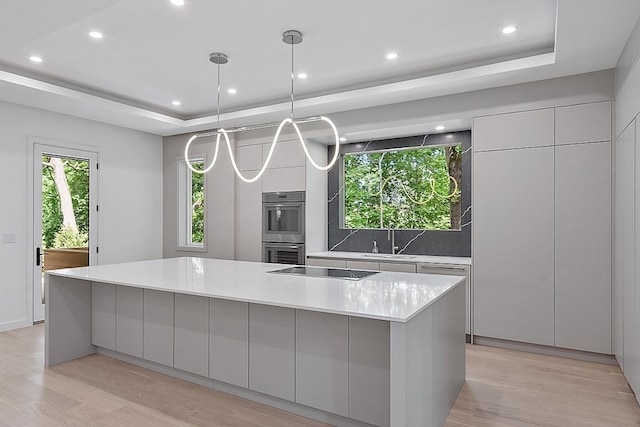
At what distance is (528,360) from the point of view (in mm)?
3691

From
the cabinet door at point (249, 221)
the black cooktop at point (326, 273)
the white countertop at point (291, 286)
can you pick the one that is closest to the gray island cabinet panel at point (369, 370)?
the white countertop at point (291, 286)

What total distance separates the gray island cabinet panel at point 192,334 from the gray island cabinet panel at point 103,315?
2.73 feet

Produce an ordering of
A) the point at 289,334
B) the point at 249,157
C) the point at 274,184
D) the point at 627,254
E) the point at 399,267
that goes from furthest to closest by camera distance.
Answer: the point at 249,157, the point at 274,184, the point at 399,267, the point at 627,254, the point at 289,334

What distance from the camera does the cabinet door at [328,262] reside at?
484 cm

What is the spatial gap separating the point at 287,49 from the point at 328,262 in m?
2.47

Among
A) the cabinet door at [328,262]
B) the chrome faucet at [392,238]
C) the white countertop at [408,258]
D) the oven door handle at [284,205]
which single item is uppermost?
the oven door handle at [284,205]

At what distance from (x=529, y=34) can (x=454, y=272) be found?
89.2 inches

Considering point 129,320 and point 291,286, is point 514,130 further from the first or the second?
point 129,320

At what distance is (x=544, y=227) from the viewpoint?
3.84 metres

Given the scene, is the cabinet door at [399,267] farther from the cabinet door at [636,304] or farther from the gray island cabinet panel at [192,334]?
the gray island cabinet panel at [192,334]

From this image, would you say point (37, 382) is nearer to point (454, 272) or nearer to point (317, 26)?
point (317, 26)

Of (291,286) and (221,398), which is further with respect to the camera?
(221,398)

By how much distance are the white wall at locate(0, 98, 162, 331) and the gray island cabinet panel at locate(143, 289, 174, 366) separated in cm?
243

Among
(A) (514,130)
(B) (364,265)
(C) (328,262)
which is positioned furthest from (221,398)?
(A) (514,130)
